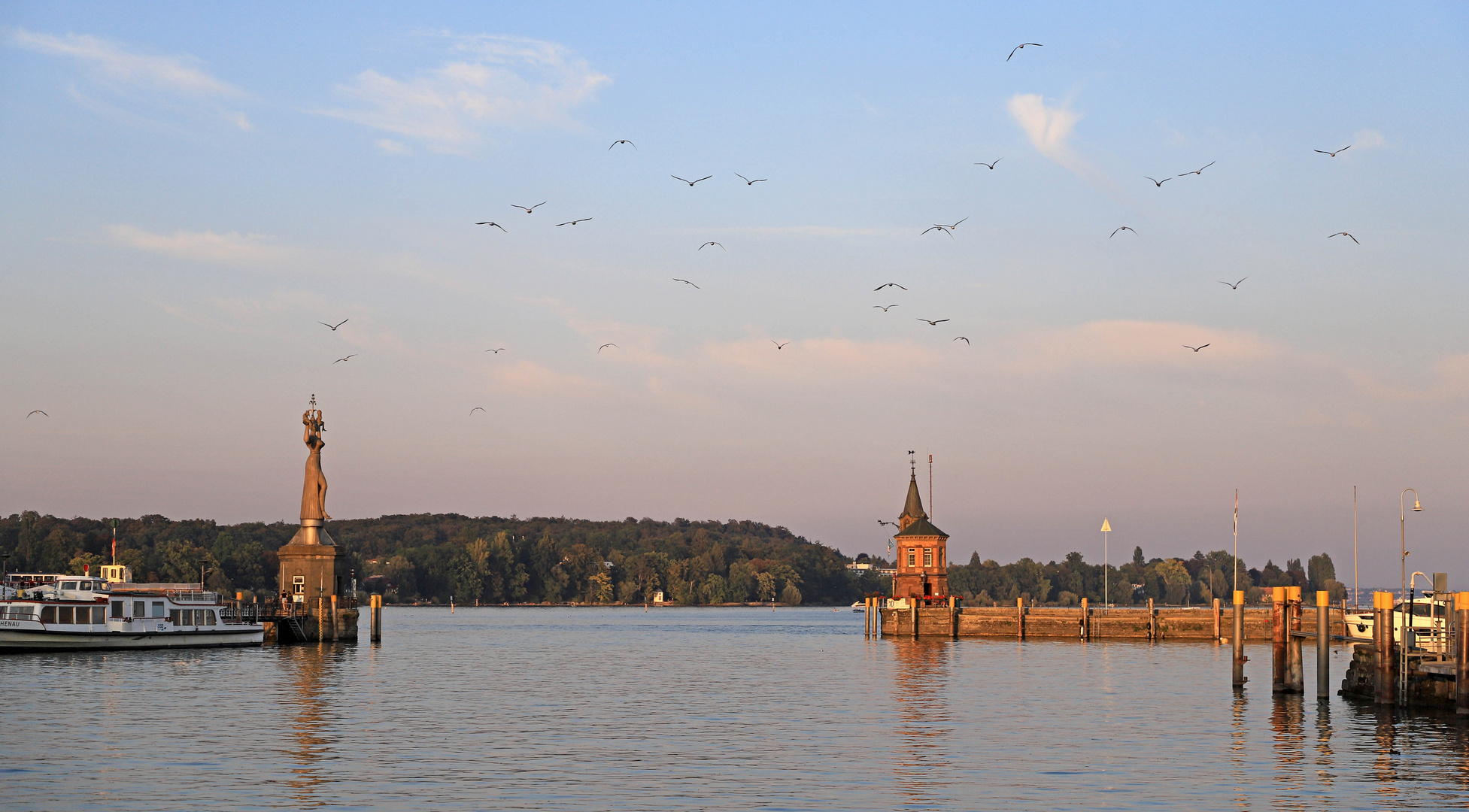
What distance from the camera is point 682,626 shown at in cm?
18600

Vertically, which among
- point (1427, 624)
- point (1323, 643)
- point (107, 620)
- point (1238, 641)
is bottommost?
point (107, 620)

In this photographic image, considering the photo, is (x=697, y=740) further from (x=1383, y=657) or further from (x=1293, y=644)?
(x=1293, y=644)

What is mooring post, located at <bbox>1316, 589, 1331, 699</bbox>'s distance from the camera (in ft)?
153

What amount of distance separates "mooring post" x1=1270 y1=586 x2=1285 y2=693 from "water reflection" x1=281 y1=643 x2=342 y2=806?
1213 inches

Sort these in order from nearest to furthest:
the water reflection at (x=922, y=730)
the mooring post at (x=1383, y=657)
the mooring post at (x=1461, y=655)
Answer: the water reflection at (x=922, y=730) < the mooring post at (x=1461, y=655) < the mooring post at (x=1383, y=657)

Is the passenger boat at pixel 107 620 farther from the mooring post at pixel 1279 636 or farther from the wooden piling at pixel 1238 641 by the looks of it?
the mooring post at pixel 1279 636

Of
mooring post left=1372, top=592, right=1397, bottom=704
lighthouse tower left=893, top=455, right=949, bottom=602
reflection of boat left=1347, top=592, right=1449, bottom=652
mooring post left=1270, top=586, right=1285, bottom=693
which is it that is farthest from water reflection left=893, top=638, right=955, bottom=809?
lighthouse tower left=893, top=455, right=949, bottom=602

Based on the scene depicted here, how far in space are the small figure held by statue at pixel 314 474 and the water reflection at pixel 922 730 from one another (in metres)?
35.9

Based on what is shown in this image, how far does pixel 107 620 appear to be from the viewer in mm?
84312

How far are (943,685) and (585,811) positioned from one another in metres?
37.7

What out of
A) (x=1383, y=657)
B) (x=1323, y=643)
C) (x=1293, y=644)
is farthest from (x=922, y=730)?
(x=1293, y=644)

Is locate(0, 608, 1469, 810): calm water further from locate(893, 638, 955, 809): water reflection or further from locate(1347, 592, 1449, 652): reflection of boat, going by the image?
locate(1347, 592, 1449, 652): reflection of boat

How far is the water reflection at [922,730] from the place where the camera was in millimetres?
33688

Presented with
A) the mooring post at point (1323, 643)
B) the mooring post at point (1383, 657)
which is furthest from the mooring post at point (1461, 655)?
the mooring post at point (1323, 643)
